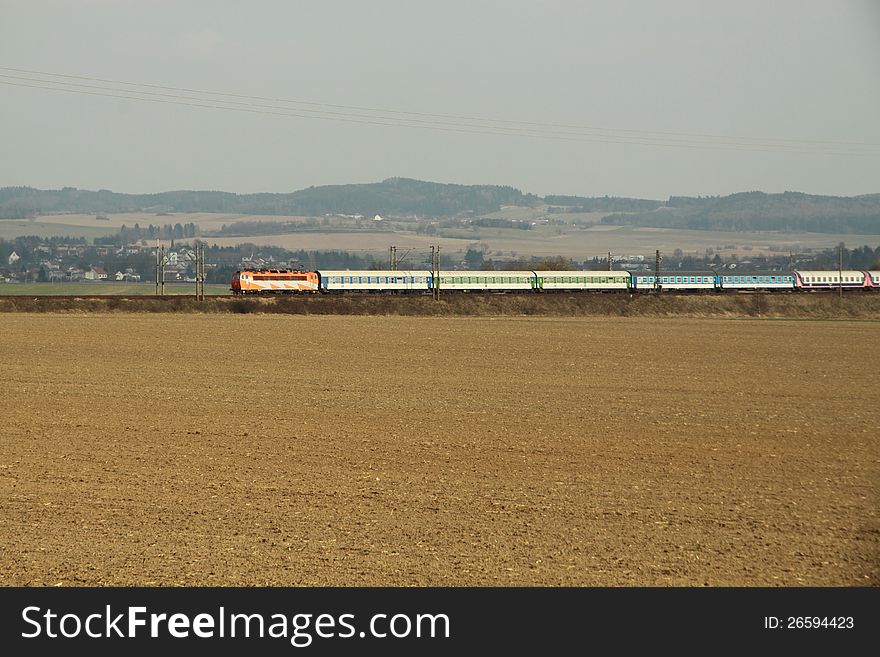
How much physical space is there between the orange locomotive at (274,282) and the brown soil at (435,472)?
2144 inches

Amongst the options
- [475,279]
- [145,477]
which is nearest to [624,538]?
[145,477]

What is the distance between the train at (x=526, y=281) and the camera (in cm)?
10038

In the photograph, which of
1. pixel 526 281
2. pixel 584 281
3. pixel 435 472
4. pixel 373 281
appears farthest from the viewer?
pixel 584 281

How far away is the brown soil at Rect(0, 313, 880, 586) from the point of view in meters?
14.5

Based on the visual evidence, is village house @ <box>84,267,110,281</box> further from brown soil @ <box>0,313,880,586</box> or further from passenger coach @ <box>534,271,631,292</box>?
brown soil @ <box>0,313,880,586</box>

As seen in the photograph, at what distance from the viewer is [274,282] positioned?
99688 mm

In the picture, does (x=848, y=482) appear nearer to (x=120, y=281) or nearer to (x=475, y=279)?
(x=475, y=279)

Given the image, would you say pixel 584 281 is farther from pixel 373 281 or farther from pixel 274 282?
pixel 274 282

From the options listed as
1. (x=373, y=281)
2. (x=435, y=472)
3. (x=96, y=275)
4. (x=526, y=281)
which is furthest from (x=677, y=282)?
(x=96, y=275)

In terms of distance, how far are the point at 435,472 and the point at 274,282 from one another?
8066 cm

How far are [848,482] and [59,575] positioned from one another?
13494 millimetres

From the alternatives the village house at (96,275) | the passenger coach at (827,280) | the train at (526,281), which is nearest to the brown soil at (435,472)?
the train at (526,281)

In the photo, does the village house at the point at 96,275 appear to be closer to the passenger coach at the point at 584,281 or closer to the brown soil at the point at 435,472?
the passenger coach at the point at 584,281
